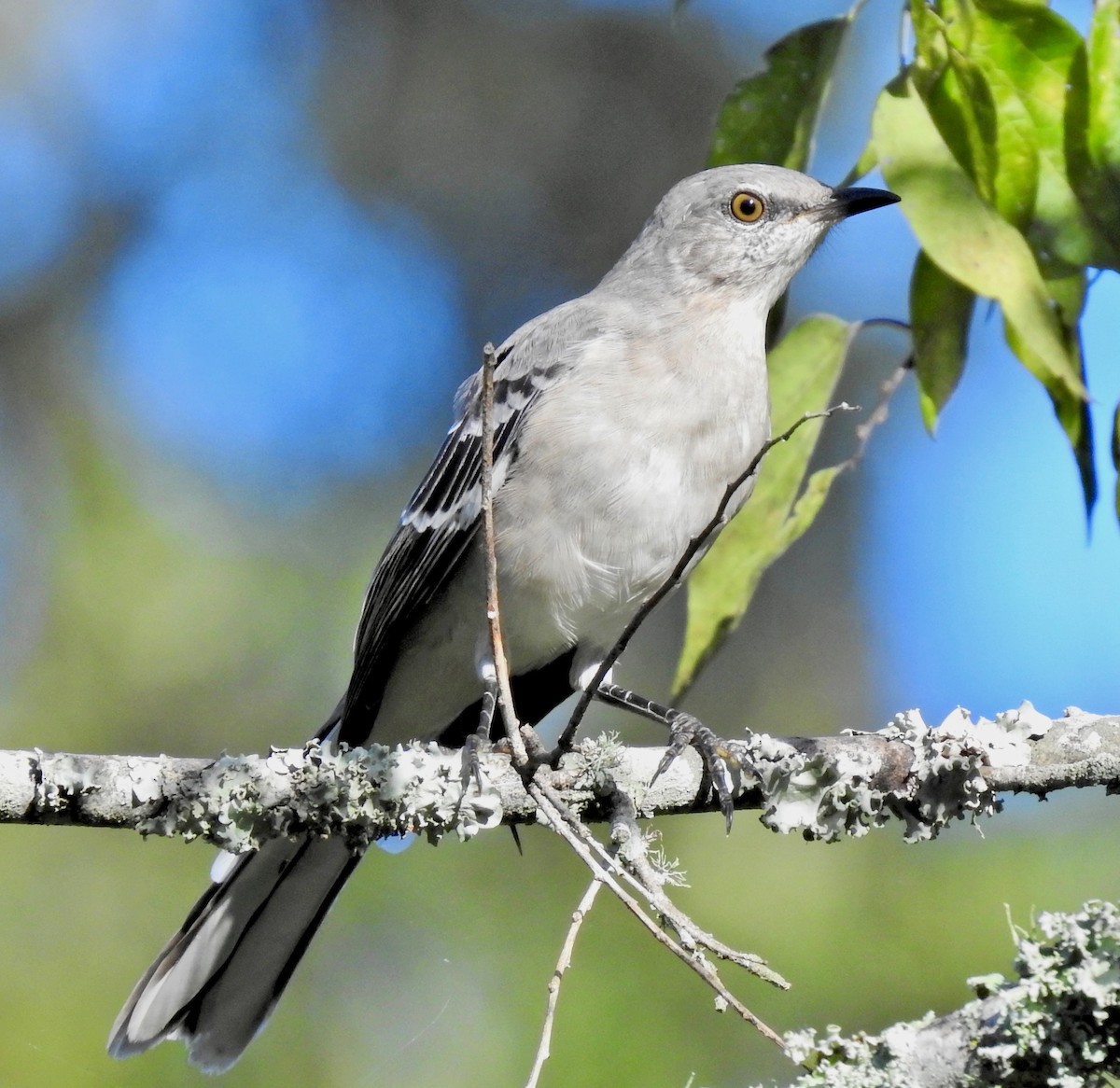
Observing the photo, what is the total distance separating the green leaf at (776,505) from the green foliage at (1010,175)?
1.38ft

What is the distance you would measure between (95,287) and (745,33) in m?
4.68

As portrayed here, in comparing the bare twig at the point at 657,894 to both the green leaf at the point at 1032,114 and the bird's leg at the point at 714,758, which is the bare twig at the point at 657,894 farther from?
the green leaf at the point at 1032,114

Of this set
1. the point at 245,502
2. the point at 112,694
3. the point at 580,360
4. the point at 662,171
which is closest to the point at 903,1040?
the point at 580,360

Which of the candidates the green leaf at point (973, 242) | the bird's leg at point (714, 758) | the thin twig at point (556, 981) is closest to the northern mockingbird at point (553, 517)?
the bird's leg at point (714, 758)

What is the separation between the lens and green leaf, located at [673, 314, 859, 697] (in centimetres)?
293

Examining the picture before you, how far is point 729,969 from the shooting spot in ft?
14.9

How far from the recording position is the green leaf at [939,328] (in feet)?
8.64

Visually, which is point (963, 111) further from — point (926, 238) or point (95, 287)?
point (95, 287)

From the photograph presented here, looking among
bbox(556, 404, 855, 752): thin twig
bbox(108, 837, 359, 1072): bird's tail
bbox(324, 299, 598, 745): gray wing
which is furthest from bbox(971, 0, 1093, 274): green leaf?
bbox(108, 837, 359, 1072): bird's tail

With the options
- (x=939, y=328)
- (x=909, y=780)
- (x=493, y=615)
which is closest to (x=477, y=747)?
(x=493, y=615)

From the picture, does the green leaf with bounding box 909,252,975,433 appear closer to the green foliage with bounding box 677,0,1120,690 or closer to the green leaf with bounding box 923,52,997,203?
the green foliage with bounding box 677,0,1120,690

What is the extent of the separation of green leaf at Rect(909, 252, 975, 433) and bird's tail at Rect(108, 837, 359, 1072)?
2167 millimetres

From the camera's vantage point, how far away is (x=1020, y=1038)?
2.05 m

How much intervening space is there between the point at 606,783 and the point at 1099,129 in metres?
1.57
